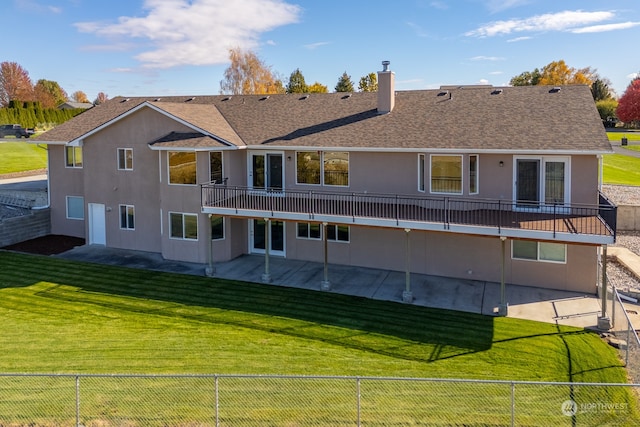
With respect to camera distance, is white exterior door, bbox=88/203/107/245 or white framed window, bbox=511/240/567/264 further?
white exterior door, bbox=88/203/107/245

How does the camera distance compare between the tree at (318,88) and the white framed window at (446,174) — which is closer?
the white framed window at (446,174)

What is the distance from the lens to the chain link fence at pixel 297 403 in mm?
9969

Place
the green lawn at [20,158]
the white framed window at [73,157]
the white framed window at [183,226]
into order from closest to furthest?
the white framed window at [183,226]
the white framed window at [73,157]
the green lawn at [20,158]

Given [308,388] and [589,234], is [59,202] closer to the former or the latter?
[308,388]

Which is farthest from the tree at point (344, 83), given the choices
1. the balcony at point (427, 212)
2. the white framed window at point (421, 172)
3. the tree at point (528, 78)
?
the white framed window at point (421, 172)

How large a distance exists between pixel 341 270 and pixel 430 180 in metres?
5.29

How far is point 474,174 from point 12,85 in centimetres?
10353

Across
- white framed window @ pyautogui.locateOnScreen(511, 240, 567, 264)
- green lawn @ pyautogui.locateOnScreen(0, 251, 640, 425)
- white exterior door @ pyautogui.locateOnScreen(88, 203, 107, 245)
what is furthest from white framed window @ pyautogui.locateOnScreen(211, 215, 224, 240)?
white framed window @ pyautogui.locateOnScreen(511, 240, 567, 264)

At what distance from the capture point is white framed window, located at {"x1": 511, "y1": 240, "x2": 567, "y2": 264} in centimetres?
1822

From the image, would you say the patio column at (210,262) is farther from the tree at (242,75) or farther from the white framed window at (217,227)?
the tree at (242,75)

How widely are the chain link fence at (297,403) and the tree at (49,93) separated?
9508cm

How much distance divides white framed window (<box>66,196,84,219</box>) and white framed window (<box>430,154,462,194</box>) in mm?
18446

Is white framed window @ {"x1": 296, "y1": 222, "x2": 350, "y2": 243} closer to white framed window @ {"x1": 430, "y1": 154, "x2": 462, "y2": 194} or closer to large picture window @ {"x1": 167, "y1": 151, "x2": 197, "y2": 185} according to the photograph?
white framed window @ {"x1": 430, "y1": 154, "x2": 462, "y2": 194}

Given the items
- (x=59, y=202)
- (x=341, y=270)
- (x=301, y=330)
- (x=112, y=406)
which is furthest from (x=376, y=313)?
(x=59, y=202)
